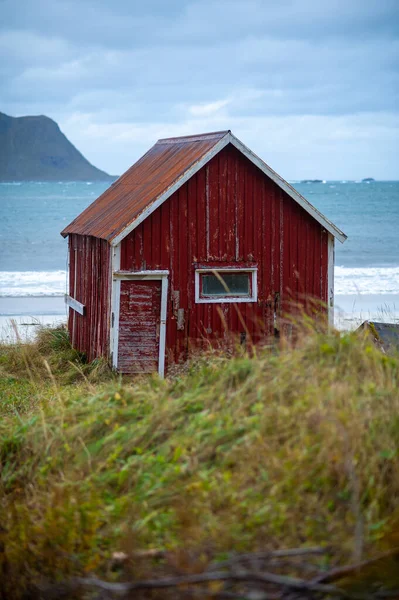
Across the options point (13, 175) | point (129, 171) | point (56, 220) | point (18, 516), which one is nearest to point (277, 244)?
point (129, 171)

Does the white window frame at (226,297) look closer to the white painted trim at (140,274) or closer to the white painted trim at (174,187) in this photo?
the white painted trim at (140,274)

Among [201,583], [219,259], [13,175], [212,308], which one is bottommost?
[201,583]

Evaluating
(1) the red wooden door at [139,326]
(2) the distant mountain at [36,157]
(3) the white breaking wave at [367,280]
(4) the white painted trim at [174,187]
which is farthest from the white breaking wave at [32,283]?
(2) the distant mountain at [36,157]

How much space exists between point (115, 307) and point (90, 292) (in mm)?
1890

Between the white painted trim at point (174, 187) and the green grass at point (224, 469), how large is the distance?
6.21 meters

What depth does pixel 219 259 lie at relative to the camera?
13578 mm

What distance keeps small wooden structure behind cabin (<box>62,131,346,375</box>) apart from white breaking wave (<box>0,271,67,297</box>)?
17311 millimetres

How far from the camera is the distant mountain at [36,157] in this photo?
631ft

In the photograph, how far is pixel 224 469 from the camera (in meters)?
5.54

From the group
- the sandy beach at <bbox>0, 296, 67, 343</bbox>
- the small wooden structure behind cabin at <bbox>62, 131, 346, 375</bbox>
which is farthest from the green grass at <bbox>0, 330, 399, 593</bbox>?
the sandy beach at <bbox>0, 296, 67, 343</bbox>

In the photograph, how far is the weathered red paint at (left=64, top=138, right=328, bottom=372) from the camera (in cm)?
1319

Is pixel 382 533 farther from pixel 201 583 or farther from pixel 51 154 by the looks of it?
pixel 51 154

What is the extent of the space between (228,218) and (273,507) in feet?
29.4

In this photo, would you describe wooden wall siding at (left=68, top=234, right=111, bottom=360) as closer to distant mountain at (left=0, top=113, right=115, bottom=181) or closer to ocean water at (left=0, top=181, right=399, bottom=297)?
ocean water at (left=0, top=181, right=399, bottom=297)
